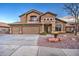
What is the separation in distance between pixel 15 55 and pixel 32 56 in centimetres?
33

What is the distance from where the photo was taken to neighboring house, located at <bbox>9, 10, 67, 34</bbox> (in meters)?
3.71

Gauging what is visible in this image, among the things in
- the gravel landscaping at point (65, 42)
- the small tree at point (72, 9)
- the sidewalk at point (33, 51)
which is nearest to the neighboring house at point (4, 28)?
the sidewalk at point (33, 51)

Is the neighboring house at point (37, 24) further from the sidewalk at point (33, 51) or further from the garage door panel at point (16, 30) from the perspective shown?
the sidewalk at point (33, 51)

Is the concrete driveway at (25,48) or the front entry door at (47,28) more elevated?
the front entry door at (47,28)

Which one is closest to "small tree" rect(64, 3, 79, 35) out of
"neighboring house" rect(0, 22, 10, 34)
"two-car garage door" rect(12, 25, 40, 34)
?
"two-car garage door" rect(12, 25, 40, 34)

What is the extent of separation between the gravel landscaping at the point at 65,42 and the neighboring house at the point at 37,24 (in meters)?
0.15

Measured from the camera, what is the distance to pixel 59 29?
3725mm

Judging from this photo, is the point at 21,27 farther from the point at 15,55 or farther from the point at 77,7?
the point at 77,7

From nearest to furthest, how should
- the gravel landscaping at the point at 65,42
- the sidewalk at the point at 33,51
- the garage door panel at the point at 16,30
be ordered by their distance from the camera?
the sidewalk at the point at 33,51 < the gravel landscaping at the point at 65,42 < the garage door panel at the point at 16,30

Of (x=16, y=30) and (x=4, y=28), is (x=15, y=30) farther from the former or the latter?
(x=4, y=28)

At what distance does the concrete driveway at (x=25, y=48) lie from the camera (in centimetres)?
356

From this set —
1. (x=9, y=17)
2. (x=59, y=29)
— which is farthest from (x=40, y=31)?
(x=9, y=17)

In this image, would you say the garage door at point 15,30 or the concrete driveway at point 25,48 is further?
the garage door at point 15,30

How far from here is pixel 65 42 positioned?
368 cm
